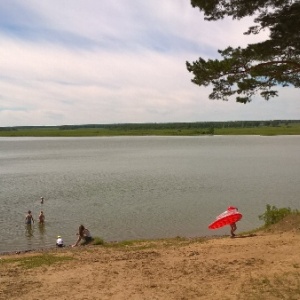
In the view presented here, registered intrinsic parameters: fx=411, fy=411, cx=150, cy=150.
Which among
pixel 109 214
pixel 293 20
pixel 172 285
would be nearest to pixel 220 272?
pixel 172 285

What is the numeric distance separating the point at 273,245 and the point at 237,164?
4407 cm

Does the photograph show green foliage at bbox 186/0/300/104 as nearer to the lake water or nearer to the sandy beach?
the sandy beach

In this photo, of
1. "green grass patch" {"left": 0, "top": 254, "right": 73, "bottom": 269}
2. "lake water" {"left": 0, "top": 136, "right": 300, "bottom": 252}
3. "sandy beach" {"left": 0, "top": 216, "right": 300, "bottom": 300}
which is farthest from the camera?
"lake water" {"left": 0, "top": 136, "right": 300, "bottom": 252}

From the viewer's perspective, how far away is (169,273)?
11.4 meters

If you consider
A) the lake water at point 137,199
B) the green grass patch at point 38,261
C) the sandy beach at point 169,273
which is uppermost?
the sandy beach at point 169,273

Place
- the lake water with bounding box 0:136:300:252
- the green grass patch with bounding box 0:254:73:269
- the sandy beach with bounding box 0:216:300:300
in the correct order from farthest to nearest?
the lake water with bounding box 0:136:300:252 → the green grass patch with bounding box 0:254:73:269 → the sandy beach with bounding box 0:216:300:300

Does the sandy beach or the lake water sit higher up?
the sandy beach

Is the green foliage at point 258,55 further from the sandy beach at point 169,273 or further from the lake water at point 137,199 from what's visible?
the lake water at point 137,199

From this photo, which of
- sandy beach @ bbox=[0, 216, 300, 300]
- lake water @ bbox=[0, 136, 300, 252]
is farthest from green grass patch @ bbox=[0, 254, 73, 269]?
lake water @ bbox=[0, 136, 300, 252]

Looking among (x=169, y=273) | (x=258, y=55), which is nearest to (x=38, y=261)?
(x=169, y=273)

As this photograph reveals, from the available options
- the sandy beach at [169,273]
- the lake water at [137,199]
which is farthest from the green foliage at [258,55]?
the lake water at [137,199]

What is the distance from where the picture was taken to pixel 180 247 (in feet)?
52.4

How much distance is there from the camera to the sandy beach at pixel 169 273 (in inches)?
379

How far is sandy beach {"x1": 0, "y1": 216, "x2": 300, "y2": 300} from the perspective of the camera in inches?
379
